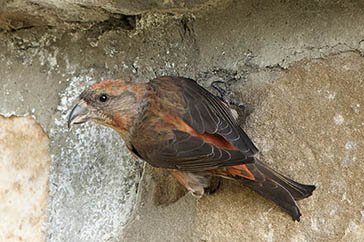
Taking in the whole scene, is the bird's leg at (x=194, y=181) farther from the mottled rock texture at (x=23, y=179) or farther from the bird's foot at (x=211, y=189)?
the mottled rock texture at (x=23, y=179)

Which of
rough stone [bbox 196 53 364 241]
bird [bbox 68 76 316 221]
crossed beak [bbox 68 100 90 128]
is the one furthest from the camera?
crossed beak [bbox 68 100 90 128]

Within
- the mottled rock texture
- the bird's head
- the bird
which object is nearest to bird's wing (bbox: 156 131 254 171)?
the bird

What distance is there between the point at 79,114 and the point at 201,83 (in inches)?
20.3

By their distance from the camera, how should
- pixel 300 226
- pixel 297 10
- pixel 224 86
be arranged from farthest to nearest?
pixel 224 86 → pixel 297 10 → pixel 300 226

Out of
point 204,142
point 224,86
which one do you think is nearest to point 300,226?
point 204,142

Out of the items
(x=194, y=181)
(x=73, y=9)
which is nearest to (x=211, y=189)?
(x=194, y=181)

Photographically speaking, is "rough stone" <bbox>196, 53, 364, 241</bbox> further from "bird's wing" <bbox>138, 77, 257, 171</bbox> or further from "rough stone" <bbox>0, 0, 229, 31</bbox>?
"rough stone" <bbox>0, 0, 229, 31</bbox>

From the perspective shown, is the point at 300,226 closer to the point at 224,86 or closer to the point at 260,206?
the point at 260,206

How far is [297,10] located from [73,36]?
0.90 metres

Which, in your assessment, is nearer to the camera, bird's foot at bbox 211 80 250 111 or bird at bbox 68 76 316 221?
bird at bbox 68 76 316 221

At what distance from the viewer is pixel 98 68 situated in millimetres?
2158

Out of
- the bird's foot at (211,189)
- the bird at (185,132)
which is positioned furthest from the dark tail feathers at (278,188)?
the bird's foot at (211,189)

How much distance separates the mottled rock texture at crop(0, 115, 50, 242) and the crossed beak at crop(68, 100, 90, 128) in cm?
14

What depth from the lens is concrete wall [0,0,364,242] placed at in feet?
5.97
